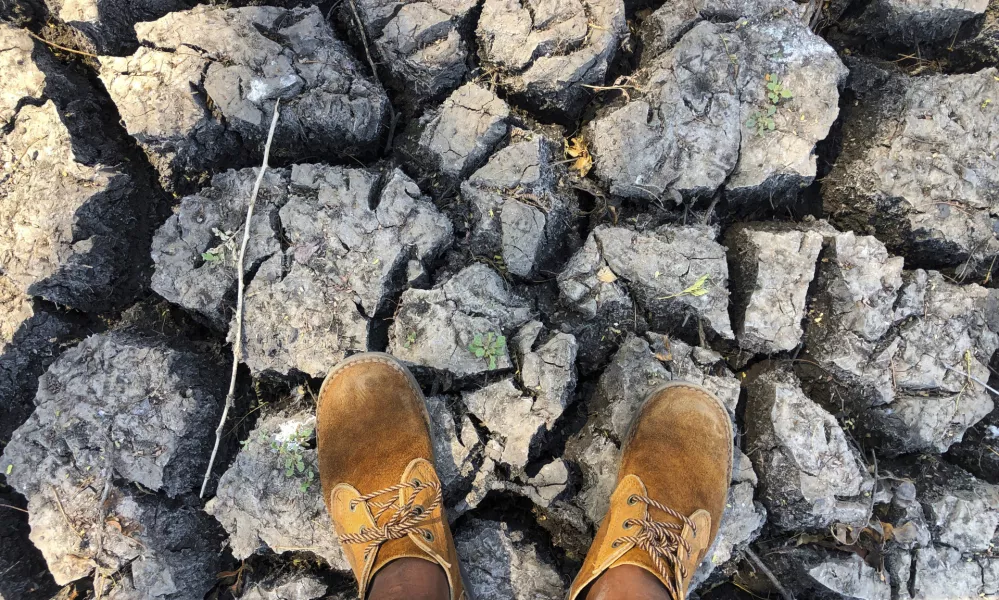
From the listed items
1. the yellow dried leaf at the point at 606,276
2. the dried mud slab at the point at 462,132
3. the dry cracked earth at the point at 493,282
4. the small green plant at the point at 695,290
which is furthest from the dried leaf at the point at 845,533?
the dried mud slab at the point at 462,132

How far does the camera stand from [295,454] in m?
2.08

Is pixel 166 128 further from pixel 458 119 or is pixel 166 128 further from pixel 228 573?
pixel 228 573

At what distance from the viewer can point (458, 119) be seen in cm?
220

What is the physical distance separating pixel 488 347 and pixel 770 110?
1.48 meters

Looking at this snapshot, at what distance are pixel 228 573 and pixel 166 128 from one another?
178 centimetres

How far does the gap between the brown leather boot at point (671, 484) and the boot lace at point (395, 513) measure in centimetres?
58

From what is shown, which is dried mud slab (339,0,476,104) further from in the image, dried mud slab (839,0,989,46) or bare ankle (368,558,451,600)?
bare ankle (368,558,451,600)

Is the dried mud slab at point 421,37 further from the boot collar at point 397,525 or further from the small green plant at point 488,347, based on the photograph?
the boot collar at point 397,525

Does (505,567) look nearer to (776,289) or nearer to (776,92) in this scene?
(776,289)

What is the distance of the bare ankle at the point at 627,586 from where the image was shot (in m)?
1.86

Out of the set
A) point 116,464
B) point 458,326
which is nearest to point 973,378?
point 458,326

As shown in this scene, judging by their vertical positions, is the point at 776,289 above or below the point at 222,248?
below

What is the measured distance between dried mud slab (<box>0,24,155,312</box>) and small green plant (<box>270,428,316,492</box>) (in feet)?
3.15

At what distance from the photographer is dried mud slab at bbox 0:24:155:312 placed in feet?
7.01
